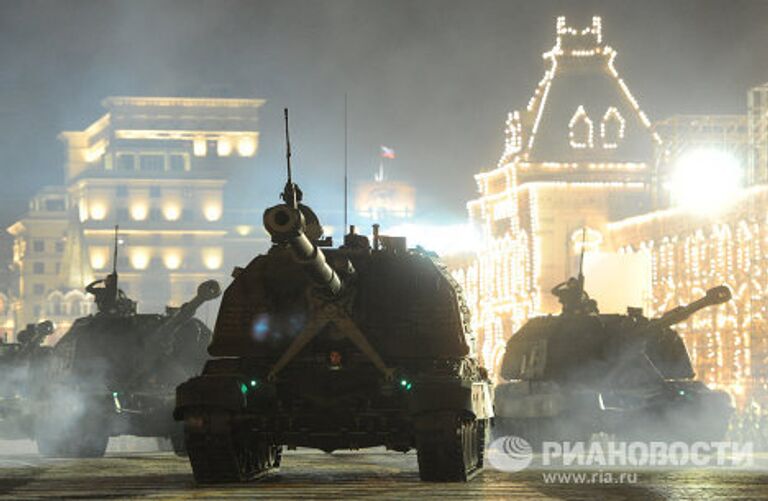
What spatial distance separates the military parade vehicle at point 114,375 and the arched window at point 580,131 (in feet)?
181

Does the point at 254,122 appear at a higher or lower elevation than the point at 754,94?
higher

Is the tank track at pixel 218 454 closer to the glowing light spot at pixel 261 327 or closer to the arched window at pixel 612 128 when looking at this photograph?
the glowing light spot at pixel 261 327

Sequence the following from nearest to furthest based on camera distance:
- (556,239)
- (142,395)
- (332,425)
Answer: (332,425), (142,395), (556,239)

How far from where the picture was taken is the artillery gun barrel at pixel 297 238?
16.6 m

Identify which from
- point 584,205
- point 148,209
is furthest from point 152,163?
point 584,205

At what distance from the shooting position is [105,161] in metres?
171

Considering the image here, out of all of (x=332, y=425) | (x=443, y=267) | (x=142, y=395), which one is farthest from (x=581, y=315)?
(x=332, y=425)

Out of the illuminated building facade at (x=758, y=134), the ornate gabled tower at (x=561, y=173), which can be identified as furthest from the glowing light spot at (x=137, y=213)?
the illuminated building facade at (x=758, y=134)

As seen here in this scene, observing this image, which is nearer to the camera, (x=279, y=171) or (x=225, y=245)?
(x=225, y=245)

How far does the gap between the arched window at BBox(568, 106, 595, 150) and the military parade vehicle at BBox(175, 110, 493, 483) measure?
212 feet

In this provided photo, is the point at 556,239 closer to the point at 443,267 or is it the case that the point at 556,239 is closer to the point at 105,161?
the point at 443,267

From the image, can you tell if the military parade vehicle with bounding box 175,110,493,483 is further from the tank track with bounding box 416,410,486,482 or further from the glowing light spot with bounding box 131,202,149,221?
the glowing light spot with bounding box 131,202,149,221

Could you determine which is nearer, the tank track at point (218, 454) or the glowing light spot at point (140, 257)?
the tank track at point (218, 454)

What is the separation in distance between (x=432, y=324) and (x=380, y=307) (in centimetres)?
62
